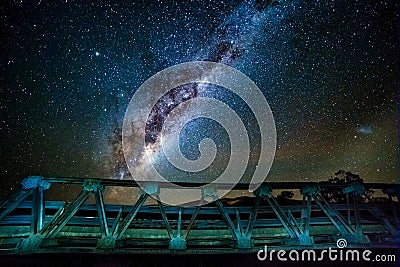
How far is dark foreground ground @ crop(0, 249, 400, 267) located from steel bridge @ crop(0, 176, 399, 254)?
151 mm

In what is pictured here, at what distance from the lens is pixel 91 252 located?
23.5 ft

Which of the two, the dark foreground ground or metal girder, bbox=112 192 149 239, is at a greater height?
metal girder, bbox=112 192 149 239

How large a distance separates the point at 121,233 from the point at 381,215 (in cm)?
684

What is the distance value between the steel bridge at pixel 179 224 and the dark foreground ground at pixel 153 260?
15 cm

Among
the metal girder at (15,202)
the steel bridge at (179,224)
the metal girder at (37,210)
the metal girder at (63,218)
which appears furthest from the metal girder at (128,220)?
the metal girder at (15,202)

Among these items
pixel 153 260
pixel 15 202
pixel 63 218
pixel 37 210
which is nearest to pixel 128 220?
pixel 153 260

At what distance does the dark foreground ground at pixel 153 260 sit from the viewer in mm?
7090

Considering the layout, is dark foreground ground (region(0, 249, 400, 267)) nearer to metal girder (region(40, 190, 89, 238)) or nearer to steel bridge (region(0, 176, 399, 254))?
steel bridge (region(0, 176, 399, 254))

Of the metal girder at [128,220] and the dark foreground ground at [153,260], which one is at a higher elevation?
the metal girder at [128,220]

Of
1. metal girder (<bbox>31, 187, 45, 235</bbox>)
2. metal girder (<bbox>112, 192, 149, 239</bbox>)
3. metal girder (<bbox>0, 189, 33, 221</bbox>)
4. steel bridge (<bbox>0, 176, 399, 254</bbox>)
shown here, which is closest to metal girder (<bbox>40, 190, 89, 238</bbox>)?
steel bridge (<bbox>0, 176, 399, 254</bbox>)

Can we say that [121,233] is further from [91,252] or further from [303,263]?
[303,263]

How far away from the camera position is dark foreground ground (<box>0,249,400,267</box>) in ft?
23.3

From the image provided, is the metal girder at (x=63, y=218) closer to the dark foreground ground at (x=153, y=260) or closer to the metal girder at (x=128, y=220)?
the dark foreground ground at (x=153, y=260)

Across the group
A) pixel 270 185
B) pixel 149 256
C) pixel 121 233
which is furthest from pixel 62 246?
pixel 270 185
